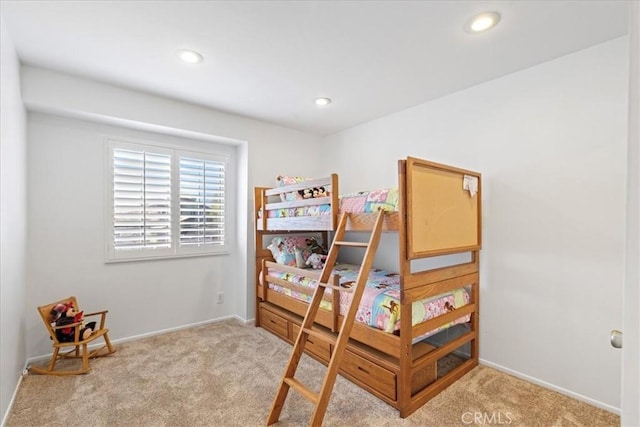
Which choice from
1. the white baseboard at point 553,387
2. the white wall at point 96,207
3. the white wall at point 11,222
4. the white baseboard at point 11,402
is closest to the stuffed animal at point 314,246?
the white wall at point 96,207

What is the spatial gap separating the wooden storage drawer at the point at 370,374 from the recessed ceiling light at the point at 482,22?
2.28 metres

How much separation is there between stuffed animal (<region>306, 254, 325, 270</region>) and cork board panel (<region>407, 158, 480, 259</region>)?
1.42 meters

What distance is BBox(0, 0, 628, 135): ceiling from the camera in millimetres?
1765

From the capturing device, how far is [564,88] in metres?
2.21

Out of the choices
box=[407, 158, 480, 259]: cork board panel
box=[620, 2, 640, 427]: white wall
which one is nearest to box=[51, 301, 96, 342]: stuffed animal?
box=[407, 158, 480, 259]: cork board panel

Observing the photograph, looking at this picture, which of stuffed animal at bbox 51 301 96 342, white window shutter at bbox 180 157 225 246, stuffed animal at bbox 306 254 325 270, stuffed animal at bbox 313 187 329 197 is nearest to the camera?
stuffed animal at bbox 51 301 96 342

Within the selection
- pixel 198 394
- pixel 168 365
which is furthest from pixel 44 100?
pixel 198 394

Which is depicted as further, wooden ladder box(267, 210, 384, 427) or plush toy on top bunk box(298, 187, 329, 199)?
plush toy on top bunk box(298, 187, 329, 199)

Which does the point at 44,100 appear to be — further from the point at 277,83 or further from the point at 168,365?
the point at 168,365

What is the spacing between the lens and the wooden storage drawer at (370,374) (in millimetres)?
2031

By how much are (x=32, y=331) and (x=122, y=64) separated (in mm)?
2422

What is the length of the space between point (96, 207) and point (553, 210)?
13.0 feet

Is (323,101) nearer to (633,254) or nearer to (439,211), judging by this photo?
(439,211)

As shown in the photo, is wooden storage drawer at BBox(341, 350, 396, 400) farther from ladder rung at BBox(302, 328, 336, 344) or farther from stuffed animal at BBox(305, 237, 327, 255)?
stuffed animal at BBox(305, 237, 327, 255)
